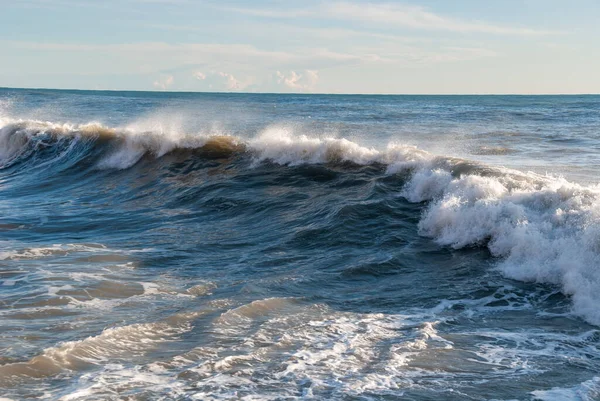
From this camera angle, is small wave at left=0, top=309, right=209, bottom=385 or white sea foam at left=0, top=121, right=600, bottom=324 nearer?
small wave at left=0, top=309, right=209, bottom=385

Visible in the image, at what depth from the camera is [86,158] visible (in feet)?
63.1

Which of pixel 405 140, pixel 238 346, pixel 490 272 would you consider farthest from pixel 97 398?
pixel 405 140

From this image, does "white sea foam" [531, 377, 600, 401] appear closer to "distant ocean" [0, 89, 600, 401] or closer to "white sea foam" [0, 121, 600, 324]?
"distant ocean" [0, 89, 600, 401]

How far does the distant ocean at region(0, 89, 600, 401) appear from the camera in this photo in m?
5.53

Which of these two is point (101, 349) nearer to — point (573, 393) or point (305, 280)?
point (305, 280)

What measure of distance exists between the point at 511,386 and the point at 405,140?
62.2 feet

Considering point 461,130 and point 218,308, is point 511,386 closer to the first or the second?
point 218,308

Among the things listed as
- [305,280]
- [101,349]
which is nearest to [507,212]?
[305,280]

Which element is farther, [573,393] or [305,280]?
[305,280]

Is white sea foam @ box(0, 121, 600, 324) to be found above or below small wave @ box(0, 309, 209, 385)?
above

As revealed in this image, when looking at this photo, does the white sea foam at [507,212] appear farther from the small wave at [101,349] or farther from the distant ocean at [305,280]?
the small wave at [101,349]

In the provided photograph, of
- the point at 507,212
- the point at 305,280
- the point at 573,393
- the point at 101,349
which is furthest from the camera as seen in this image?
the point at 507,212

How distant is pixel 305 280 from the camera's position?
328 inches

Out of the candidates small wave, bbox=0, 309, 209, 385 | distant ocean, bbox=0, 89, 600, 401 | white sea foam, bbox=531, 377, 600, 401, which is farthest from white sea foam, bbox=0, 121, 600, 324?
small wave, bbox=0, 309, 209, 385
